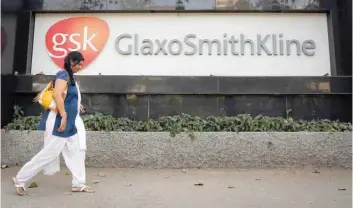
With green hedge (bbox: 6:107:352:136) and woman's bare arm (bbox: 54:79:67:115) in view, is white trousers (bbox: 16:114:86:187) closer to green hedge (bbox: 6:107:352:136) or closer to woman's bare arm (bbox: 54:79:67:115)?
woman's bare arm (bbox: 54:79:67:115)

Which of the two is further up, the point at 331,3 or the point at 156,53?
the point at 331,3

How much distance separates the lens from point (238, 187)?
190 inches

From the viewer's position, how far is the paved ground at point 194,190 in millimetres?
4051

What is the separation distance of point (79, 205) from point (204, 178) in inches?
77.1

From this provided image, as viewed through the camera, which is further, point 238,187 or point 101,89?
point 101,89

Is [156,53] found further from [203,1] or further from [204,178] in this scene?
[204,178]

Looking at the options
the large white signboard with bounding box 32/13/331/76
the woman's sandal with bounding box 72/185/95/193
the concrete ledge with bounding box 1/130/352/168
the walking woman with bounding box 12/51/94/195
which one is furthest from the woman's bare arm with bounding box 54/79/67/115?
the large white signboard with bounding box 32/13/331/76

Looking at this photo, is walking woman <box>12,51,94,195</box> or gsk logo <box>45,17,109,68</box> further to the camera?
gsk logo <box>45,17,109,68</box>

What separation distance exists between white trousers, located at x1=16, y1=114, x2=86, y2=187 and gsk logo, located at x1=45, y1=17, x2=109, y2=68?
312 centimetres

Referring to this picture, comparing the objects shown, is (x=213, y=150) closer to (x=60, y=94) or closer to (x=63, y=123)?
(x=63, y=123)

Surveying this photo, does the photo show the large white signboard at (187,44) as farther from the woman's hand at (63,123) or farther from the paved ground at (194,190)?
the woman's hand at (63,123)

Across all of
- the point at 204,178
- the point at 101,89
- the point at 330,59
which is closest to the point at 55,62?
the point at 101,89

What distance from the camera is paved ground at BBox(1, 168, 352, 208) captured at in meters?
4.05

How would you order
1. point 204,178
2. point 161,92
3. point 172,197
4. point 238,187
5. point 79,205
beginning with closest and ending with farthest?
point 79,205 < point 172,197 < point 238,187 < point 204,178 < point 161,92
